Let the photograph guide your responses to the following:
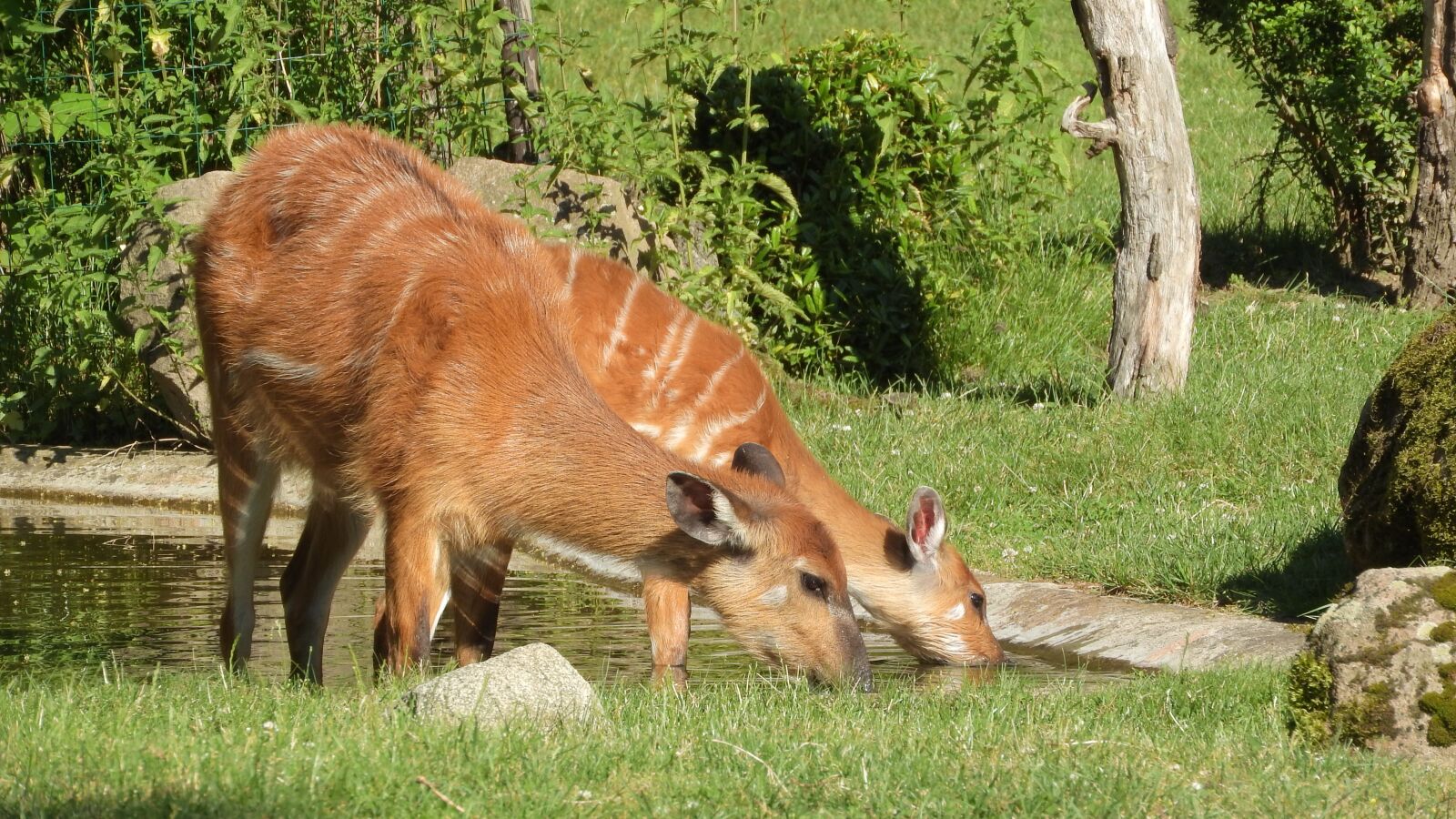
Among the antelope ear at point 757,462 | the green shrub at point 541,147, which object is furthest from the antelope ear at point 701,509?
the green shrub at point 541,147

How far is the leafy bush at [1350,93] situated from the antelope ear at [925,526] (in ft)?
22.0

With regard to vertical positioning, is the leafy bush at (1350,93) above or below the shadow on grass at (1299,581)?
above

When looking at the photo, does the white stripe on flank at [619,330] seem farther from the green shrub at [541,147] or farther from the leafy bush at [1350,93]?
the leafy bush at [1350,93]

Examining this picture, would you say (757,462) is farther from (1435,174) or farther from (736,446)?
(1435,174)

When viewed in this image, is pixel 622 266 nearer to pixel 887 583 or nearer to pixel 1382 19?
pixel 887 583

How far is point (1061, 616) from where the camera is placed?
7234 mm

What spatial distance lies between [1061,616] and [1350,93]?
6.70m

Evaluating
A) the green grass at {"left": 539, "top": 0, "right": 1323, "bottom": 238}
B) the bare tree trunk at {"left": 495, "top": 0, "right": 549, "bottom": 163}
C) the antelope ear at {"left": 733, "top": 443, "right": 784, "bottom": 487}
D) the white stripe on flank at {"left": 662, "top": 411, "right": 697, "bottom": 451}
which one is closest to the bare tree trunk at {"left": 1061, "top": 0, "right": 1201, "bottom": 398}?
the green grass at {"left": 539, "top": 0, "right": 1323, "bottom": 238}

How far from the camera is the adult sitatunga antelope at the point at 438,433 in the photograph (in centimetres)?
579

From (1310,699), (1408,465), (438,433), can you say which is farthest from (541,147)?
(1310,699)

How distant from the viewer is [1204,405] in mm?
9453

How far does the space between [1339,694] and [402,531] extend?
294 cm

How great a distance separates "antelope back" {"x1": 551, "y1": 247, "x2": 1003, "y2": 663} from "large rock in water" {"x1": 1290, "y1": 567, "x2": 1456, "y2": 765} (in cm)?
235

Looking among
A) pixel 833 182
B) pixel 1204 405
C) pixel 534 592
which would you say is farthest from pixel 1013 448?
pixel 833 182
